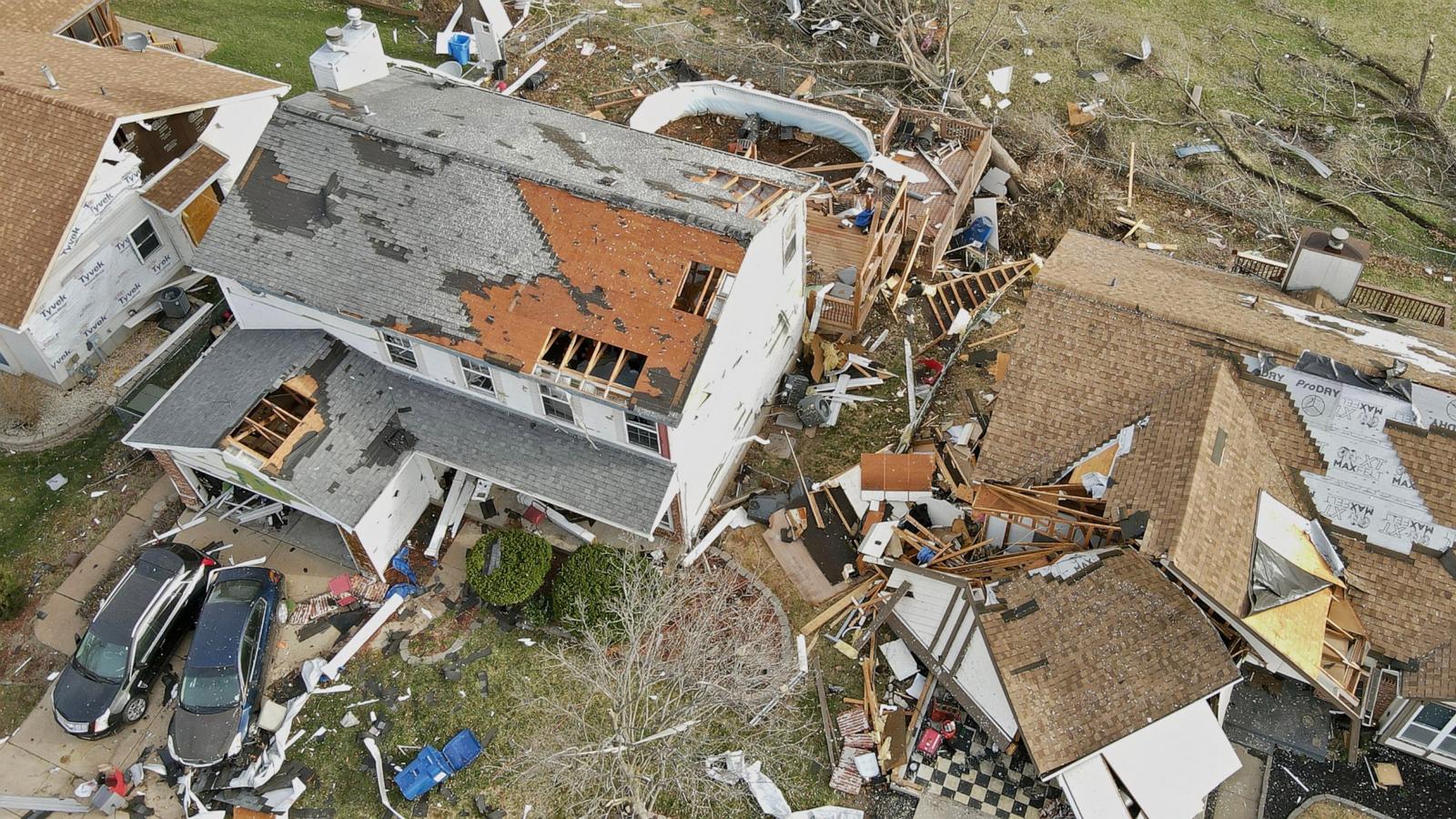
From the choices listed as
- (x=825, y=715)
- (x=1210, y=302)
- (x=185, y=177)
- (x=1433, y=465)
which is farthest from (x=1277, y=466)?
(x=185, y=177)

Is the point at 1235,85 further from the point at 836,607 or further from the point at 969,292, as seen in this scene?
the point at 836,607

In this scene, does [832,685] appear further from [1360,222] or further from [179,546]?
[1360,222]

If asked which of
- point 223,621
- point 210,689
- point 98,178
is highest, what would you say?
point 98,178

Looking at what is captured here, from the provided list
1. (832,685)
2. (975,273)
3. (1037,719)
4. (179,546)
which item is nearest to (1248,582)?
(1037,719)

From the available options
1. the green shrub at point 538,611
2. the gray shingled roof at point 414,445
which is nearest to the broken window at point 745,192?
the gray shingled roof at point 414,445

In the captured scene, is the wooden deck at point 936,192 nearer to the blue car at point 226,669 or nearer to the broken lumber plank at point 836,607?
the broken lumber plank at point 836,607

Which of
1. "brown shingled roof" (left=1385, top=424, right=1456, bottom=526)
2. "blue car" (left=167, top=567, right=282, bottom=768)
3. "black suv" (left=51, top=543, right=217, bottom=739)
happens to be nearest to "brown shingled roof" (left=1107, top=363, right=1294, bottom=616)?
"brown shingled roof" (left=1385, top=424, right=1456, bottom=526)
